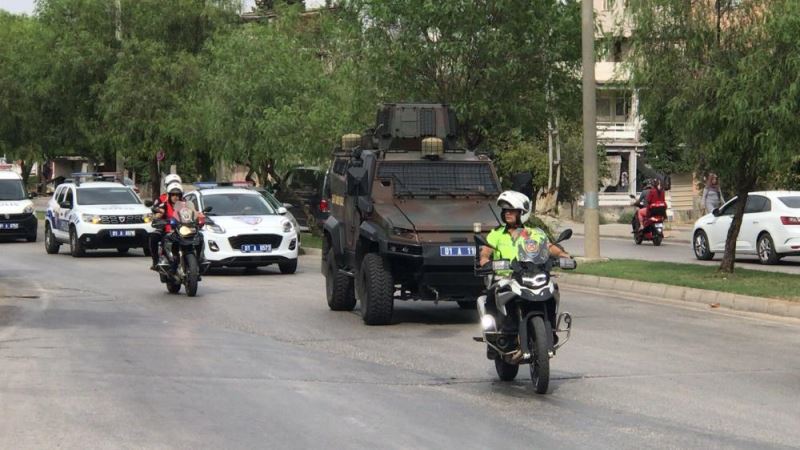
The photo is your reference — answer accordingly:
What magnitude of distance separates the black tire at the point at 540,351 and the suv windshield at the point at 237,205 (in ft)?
50.3

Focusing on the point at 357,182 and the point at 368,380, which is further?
the point at 357,182

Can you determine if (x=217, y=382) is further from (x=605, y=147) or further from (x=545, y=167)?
(x=605, y=147)

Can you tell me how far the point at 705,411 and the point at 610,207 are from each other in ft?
180

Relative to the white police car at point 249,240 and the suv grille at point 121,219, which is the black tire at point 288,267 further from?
the suv grille at point 121,219

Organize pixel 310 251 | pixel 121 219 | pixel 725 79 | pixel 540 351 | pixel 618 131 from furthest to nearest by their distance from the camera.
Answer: pixel 618 131 < pixel 310 251 < pixel 121 219 < pixel 725 79 < pixel 540 351

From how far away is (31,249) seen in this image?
35.1m

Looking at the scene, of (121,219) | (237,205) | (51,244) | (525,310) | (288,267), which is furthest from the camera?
(51,244)

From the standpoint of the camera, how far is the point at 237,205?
26078 mm

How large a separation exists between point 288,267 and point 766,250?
32.1 ft

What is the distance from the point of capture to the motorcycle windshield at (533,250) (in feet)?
36.2

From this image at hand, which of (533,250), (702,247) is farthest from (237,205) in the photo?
(533,250)

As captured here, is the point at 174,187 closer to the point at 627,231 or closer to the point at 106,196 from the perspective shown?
the point at 106,196

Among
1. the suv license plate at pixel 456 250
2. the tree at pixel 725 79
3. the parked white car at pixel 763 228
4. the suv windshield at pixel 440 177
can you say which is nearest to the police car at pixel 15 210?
the parked white car at pixel 763 228

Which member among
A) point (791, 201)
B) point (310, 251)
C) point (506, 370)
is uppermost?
point (791, 201)
